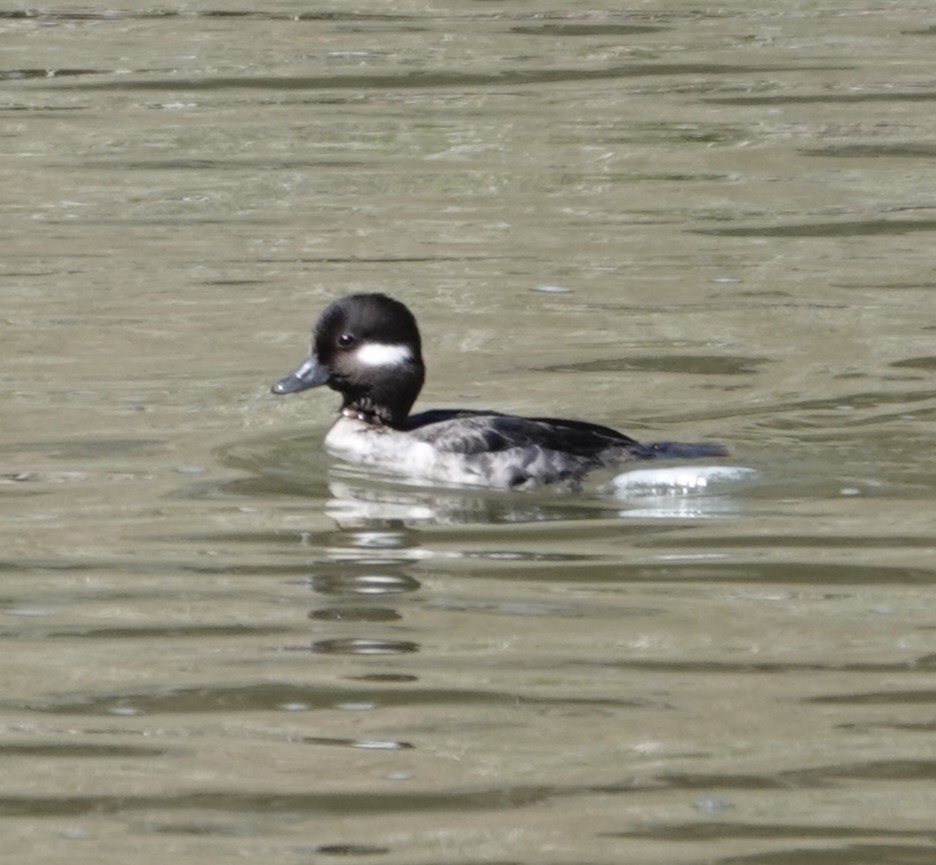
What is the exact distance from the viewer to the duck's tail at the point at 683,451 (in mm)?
8703

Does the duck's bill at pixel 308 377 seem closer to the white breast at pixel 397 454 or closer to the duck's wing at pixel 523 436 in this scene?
the white breast at pixel 397 454

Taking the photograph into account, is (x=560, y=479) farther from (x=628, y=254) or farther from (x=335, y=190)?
(x=335, y=190)

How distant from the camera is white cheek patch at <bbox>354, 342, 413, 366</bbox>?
905 cm

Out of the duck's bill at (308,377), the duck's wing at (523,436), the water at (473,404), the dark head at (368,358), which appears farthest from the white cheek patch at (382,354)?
the water at (473,404)

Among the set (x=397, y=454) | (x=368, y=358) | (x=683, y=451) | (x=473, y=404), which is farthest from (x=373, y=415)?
(x=683, y=451)

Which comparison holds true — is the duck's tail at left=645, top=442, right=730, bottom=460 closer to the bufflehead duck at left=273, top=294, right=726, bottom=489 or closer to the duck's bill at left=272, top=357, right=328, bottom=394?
the bufflehead duck at left=273, top=294, right=726, bottom=489

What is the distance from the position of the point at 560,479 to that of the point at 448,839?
3.57 meters

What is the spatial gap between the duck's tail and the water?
21 cm

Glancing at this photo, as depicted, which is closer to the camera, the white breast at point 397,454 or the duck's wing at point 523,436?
the duck's wing at point 523,436

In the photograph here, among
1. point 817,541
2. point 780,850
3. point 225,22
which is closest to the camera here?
point 780,850

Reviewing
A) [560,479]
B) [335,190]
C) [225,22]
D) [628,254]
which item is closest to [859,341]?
[628,254]

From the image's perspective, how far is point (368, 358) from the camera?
29.8ft

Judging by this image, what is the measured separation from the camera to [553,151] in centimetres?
1462

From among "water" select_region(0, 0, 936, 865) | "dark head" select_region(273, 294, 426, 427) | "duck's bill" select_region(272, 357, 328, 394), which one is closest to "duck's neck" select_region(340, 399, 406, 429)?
"dark head" select_region(273, 294, 426, 427)
